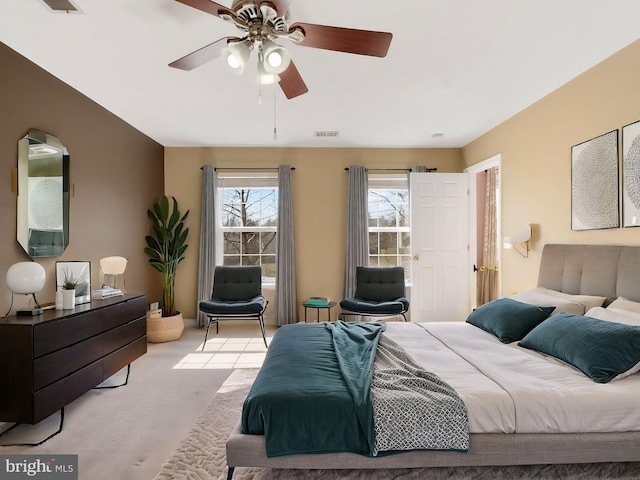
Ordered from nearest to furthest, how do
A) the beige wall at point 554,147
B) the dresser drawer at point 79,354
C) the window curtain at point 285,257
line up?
the dresser drawer at point 79,354 < the beige wall at point 554,147 < the window curtain at point 285,257

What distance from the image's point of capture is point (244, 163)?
5.55 metres

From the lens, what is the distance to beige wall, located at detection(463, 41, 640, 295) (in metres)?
2.78

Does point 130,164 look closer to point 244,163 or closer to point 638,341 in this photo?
point 244,163

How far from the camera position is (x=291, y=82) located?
2.52m

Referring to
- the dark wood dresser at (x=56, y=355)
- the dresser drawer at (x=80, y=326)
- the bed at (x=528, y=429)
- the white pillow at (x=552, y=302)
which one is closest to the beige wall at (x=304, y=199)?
the dresser drawer at (x=80, y=326)

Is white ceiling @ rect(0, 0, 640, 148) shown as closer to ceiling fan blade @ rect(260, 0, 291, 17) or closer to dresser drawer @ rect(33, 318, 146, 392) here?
ceiling fan blade @ rect(260, 0, 291, 17)

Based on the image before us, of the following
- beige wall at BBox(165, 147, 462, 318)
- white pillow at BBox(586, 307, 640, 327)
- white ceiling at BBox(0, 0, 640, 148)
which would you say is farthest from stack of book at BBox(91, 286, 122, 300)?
white pillow at BBox(586, 307, 640, 327)

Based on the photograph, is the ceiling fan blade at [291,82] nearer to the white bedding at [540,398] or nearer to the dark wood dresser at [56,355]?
the white bedding at [540,398]

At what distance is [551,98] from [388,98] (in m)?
1.47

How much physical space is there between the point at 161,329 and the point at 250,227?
6.11 ft

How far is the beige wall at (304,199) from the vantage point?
5520mm

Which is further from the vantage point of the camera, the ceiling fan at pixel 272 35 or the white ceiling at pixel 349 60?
the white ceiling at pixel 349 60

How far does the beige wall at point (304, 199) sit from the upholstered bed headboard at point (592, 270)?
2765 millimetres

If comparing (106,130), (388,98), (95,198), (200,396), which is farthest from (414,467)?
(106,130)
